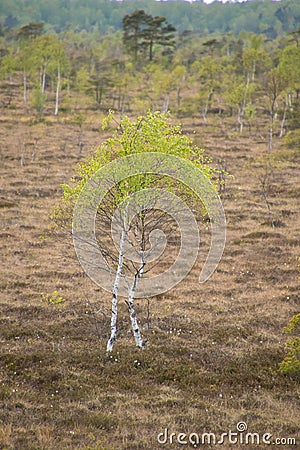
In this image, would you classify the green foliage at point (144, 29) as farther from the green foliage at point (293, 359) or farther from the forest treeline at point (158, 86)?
the green foliage at point (293, 359)

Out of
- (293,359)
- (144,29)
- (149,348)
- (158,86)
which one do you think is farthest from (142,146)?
(144,29)

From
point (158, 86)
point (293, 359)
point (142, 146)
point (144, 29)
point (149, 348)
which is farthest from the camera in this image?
point (144, 29)

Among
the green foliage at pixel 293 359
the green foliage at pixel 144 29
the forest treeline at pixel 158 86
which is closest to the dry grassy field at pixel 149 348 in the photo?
the green foliage at pixel 293 359

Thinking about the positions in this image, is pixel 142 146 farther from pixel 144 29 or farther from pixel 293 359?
pixel 144 29

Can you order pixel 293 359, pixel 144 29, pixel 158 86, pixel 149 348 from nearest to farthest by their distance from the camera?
pixel 293 359 < pixel 149 348 < pixel 158 86 < pixel 144 29

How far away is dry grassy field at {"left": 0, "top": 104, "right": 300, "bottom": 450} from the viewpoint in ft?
29.0

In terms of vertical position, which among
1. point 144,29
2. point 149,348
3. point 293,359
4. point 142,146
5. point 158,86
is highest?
point 144,29

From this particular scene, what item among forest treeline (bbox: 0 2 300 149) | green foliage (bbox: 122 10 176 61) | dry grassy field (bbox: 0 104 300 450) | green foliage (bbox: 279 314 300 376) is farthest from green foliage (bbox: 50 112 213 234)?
green foliage (bbox: 122 10 176 61)

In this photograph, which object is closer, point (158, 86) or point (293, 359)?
point (293, 359)

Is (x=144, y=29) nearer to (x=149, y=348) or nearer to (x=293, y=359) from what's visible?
(x=149, y=348)

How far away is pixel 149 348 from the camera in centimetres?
1274

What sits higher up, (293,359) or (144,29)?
(144,29)

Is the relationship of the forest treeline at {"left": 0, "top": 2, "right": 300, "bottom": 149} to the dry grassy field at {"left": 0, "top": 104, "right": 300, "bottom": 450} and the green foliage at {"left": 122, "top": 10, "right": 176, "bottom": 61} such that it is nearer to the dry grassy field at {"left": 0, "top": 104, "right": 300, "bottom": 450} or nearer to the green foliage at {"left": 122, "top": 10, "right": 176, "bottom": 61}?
the green foliage at {"left": 122, "top": 10, "right": 176, "bottom": 61}

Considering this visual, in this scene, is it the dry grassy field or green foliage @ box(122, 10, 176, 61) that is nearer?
the dry grassy field
